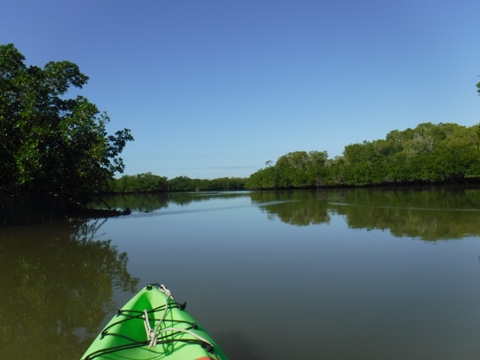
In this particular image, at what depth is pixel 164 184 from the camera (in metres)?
94.9

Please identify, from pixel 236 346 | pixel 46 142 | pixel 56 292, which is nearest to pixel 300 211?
pixel 46 142

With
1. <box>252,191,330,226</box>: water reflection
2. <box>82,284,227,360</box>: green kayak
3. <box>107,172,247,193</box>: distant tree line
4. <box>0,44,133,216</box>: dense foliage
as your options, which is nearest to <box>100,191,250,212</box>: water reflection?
<box>0,44,133,216</box>: dense foliage

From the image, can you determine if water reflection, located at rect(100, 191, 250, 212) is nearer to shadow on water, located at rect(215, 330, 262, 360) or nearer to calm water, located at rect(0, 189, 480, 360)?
calm water, located at rect(0, 189, 480, 360)

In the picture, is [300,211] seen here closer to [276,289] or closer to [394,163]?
[276,289]

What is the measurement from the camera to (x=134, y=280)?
793 centimetres

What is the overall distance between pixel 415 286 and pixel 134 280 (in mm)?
5524

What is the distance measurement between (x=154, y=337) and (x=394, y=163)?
215ft

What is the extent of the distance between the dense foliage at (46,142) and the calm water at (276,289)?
5.48 m

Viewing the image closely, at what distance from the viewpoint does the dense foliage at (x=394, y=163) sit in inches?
2135

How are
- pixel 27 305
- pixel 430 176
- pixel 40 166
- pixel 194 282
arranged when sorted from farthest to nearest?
1. pixel 430 176
2. pixel 40 166
3. pixel 194 282
4. pixel 27 305

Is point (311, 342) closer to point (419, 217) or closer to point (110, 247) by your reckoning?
point (110, 247)

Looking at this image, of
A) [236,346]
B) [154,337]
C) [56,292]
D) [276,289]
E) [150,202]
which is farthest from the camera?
[150,202]

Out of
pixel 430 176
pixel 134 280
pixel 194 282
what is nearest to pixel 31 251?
pixel 134 280

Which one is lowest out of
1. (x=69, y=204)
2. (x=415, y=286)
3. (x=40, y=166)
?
(x=415, y=286)
